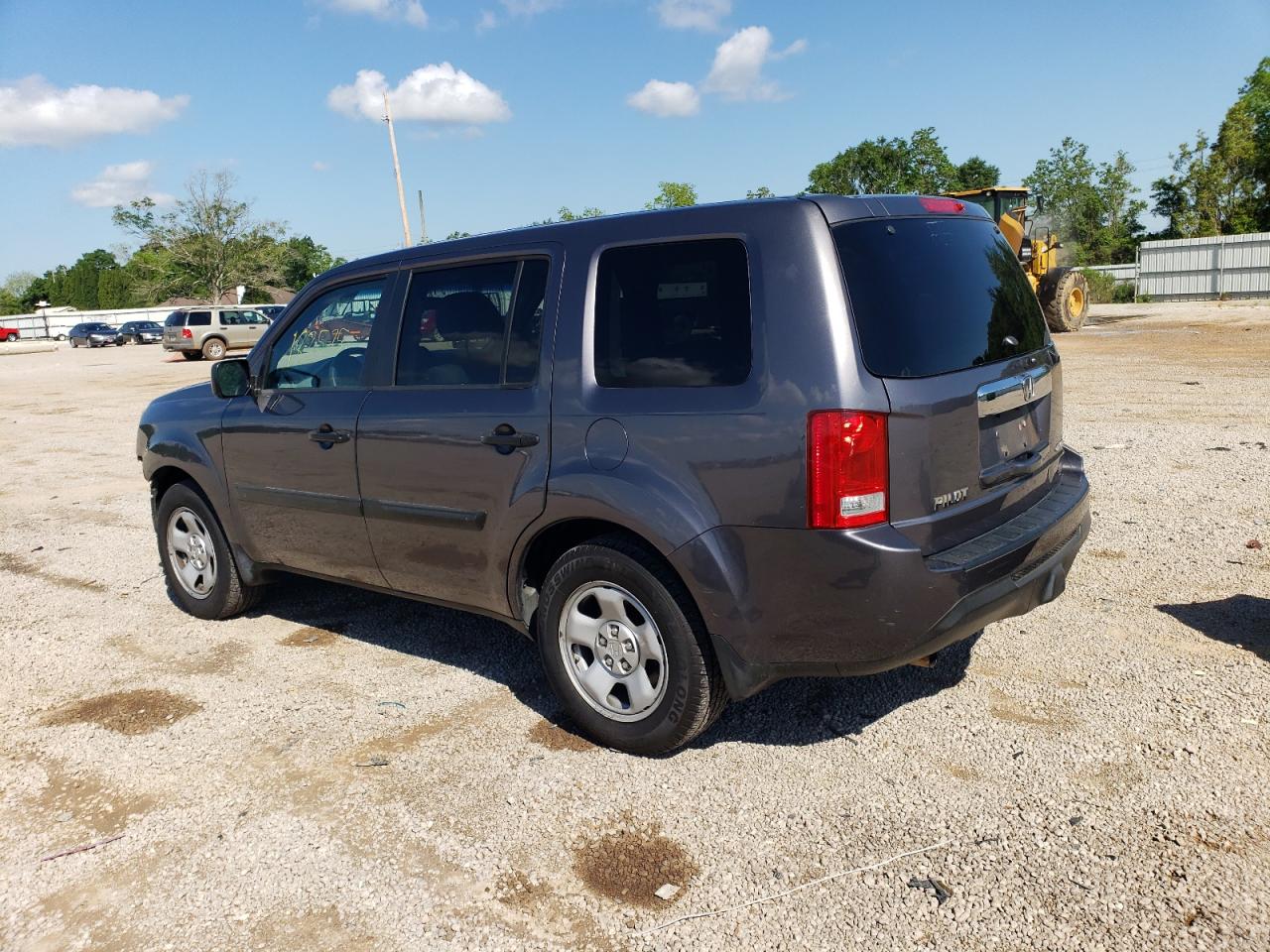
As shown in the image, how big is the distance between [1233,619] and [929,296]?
2.47m

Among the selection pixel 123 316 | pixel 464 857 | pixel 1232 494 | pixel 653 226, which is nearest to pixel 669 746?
pixel 464 857

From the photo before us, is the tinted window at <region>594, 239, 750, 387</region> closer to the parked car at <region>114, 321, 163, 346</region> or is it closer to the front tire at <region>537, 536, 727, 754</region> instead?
the front tire at <region>537, 536, 727, 754</region>

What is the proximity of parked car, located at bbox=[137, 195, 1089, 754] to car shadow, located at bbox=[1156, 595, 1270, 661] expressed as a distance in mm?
1044

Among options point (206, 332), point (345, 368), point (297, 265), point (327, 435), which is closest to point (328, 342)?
point (345, 368)

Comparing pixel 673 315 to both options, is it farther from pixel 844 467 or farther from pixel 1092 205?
pixel 1092 205

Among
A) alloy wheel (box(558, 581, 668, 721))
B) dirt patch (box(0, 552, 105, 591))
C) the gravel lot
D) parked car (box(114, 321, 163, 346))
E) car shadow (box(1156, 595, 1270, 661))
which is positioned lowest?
the gravel lot

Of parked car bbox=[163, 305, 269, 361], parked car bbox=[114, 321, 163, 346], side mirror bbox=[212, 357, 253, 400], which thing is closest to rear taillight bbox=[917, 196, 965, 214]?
side mirror bbox=[212, 357, 253, 400]

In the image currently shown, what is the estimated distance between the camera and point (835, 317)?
10.0ft

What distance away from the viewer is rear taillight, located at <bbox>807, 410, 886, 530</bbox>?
2988 millimetres

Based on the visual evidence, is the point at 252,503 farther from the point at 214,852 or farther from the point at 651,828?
the point at 651,828

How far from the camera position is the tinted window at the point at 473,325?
3.81 meters

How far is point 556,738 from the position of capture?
3.83m

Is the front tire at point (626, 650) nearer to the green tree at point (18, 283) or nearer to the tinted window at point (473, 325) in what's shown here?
the tinted window at point (473, 325)

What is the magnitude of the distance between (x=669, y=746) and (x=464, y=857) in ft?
2.72
